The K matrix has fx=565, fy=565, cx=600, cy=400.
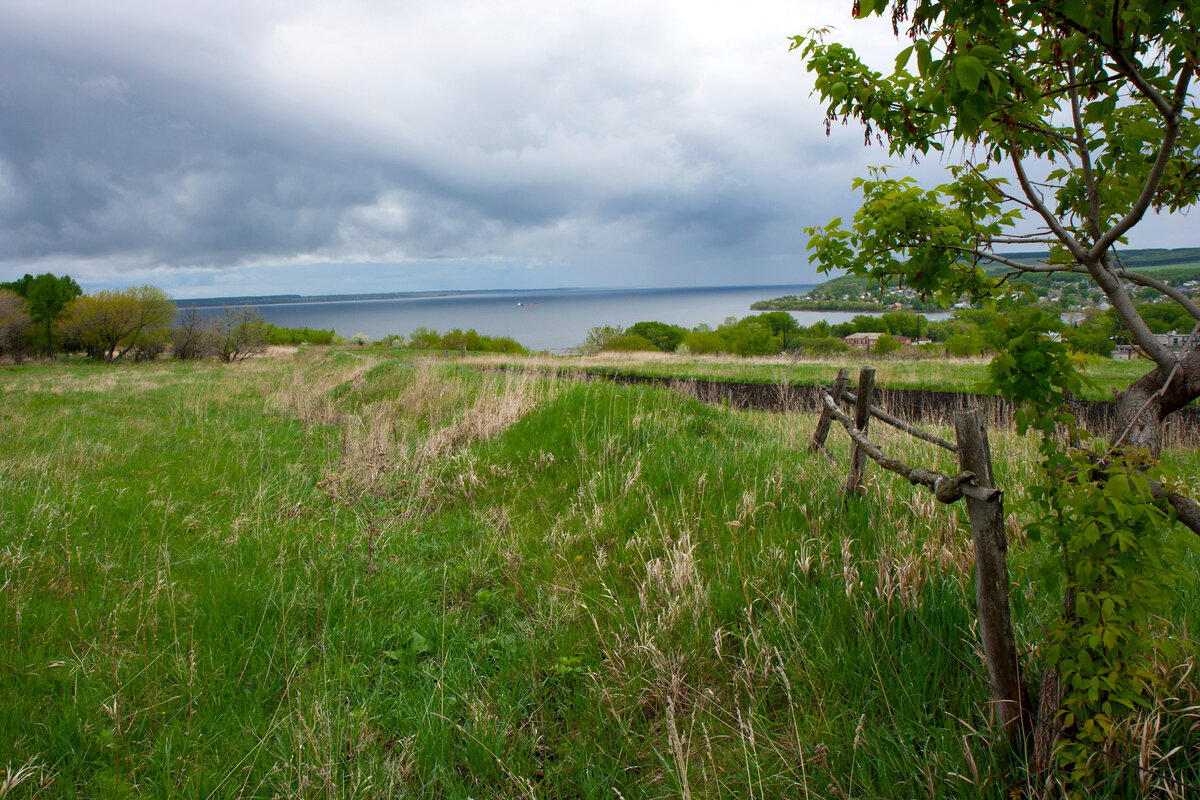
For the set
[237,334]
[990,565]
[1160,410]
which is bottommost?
[990,565]

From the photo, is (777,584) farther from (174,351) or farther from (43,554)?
(174,351)

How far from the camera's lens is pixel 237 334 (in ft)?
171

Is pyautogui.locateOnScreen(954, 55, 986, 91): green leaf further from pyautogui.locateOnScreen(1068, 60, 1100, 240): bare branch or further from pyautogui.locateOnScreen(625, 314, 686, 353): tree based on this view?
pyautogui.locateOnScreen(625, 314, 686, 353): tree

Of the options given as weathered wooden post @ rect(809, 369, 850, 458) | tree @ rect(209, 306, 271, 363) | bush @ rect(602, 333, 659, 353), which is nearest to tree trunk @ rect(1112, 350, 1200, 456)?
weathered wooden post @ rect(809, 369, 850, 458)

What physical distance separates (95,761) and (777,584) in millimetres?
3302

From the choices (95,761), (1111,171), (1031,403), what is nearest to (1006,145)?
(1111,171)

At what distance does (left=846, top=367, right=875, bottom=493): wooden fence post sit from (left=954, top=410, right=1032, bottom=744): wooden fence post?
2153 millimetres

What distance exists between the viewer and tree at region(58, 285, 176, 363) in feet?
158

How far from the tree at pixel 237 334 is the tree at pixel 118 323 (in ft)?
14.2

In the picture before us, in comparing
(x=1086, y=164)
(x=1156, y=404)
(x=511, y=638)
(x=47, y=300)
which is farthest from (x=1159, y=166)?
(x=47, y=300)

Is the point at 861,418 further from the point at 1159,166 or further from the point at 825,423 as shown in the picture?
the point at 1159,166

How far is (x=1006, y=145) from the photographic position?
239 centimetres

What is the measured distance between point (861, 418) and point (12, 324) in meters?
62.5

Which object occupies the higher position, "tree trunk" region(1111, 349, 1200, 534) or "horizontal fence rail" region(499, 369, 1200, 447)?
"tree trunk" region(1111, 349, 1200, 534)
